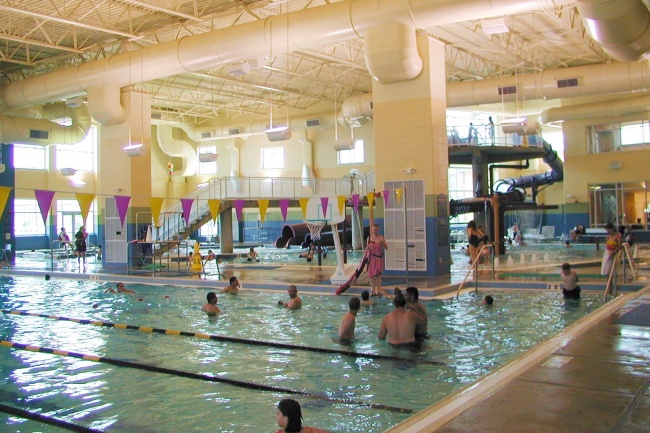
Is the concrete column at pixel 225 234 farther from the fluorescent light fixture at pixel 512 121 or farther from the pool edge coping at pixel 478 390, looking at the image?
the pool edge coping at pixel 478 390

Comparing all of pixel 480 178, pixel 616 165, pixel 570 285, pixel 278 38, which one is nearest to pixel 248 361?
pixel 570 285

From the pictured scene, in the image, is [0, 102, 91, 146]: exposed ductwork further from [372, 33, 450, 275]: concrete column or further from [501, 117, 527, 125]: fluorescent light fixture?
[501, 117, 527, 125]: fluorescent light fixture

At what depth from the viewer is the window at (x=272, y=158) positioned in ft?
122

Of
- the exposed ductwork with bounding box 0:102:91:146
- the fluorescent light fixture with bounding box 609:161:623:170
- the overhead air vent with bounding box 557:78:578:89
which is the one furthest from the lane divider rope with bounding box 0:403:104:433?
the fluorescent light fixture with bounding box 609:161:623:170

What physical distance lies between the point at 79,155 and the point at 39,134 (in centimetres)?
1144

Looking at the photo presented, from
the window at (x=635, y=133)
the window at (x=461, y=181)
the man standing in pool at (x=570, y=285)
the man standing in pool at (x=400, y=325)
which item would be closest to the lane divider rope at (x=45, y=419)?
the man standing in pool at (x=400, y=325)

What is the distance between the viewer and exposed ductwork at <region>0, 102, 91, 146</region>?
2383 cm

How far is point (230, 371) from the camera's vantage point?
757 centimetres

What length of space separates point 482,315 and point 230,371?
5371 mm

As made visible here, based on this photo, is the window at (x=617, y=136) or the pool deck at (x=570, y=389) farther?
the window at (x=617, y=136)

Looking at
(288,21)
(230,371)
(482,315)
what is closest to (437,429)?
(230,371)

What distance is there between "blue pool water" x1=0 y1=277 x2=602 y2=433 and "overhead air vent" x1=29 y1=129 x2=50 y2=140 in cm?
1304

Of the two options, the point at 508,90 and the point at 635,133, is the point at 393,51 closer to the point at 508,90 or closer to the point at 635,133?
the point at 508,90

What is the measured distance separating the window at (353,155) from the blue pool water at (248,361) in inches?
837
